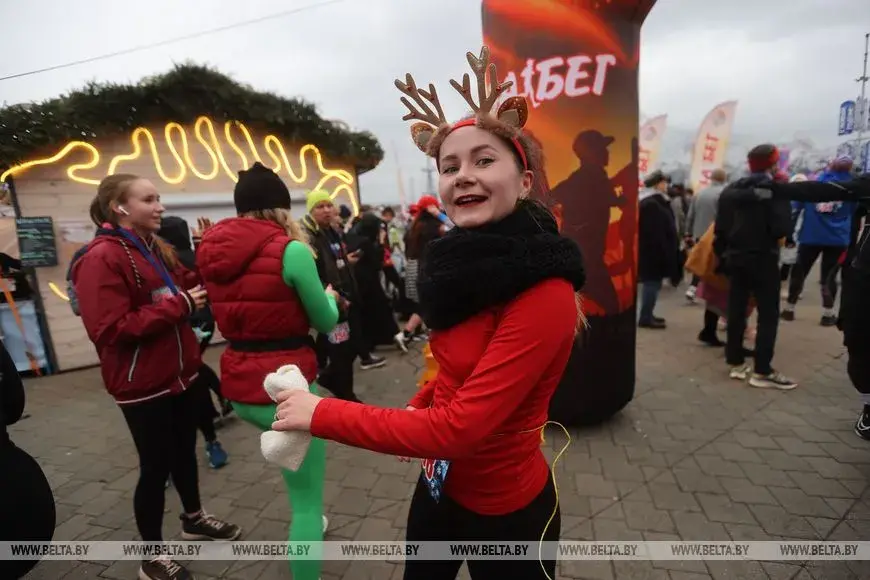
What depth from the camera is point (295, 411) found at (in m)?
1.15

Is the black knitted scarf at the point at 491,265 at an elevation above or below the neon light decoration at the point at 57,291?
above

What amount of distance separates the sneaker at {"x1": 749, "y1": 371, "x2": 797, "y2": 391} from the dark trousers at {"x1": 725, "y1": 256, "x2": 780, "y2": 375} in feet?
0.16

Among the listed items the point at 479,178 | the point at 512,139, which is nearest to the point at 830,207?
the point at 512,139

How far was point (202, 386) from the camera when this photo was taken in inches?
103

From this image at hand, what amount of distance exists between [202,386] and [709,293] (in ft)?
17.7

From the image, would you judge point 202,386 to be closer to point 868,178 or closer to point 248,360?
point 248,360

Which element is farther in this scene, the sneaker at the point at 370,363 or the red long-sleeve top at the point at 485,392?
the sneaker at the point at 370,363

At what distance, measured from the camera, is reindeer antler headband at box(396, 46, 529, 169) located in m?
1.30

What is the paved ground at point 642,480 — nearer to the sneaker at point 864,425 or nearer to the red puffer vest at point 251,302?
the sneaker at point 864,425

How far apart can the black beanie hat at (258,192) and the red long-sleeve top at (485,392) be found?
1330 millimetres

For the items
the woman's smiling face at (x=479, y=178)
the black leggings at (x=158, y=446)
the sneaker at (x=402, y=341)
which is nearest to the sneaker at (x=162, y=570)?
the black leggings at (x=158, y=446)

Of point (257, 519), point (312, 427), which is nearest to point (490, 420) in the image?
point (312, 427)

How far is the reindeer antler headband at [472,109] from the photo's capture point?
1.30 metres

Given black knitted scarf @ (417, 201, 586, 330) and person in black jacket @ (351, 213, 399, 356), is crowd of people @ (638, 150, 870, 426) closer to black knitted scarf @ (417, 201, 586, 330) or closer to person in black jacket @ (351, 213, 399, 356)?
black knitted scarf @ (417, 201, 586, 330)
